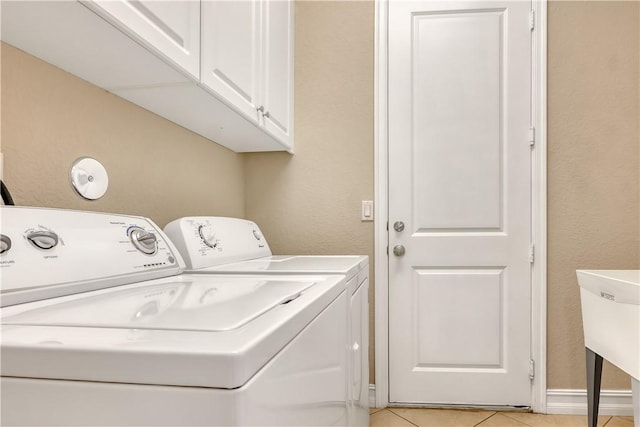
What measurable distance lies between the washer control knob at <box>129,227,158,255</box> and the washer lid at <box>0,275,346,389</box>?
1.07 ft

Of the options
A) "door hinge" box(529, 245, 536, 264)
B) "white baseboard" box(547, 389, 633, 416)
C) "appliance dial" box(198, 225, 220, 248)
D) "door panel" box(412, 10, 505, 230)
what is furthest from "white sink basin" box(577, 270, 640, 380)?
"appliance dial" box(198, 225, 220, 248)

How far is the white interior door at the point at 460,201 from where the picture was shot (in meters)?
2.21

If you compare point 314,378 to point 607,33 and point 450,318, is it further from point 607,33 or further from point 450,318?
point 607,33

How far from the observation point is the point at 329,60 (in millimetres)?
2375

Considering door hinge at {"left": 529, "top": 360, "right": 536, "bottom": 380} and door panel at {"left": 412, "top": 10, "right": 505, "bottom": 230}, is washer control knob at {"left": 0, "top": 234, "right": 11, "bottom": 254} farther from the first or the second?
door hinge at {"left": 529, "top": 360, "right": 536, "bottom": 380}

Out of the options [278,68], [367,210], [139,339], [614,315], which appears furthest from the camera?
[367,210]

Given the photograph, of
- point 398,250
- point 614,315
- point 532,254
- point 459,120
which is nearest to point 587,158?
point 532,254

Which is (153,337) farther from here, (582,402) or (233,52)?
(582,402)

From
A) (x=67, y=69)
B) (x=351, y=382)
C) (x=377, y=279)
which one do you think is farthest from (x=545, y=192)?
(x=67, y=69)

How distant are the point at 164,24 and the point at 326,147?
1399 mm

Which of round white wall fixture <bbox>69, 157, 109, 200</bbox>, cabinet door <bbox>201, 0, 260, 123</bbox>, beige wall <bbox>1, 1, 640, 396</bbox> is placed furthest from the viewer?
beige wall <bbox>1, 1, 640, 396</bbox>

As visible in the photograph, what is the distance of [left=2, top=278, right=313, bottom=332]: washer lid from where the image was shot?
536 millimetres

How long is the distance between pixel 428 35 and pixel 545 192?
3.45ft

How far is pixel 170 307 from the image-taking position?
25.6 inches
